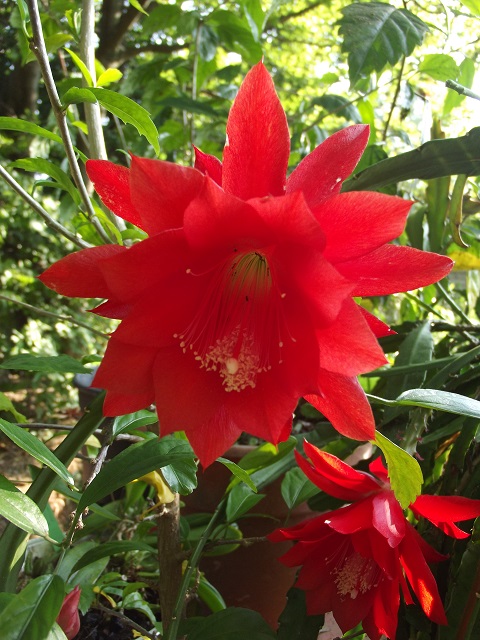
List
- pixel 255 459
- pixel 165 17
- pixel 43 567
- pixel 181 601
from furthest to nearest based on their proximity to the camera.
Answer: pixel 165 17 < pixel 43 567 < pixel 255 459 < pixel 181 601

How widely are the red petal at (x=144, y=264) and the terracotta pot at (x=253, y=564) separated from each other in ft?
1.64

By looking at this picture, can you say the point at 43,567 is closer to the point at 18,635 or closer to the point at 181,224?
the point at 18,635

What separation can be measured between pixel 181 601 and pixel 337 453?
268mm

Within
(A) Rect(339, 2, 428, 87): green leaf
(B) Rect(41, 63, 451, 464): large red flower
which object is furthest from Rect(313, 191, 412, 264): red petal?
(A) Rect(339, 2, 428, 87): green leaf

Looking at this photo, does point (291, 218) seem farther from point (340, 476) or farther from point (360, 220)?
point (340, 476)

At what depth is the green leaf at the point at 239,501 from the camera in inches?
22.6

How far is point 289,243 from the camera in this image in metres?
0.32

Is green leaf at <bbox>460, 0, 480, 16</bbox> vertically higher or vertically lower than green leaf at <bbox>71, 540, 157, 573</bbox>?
higher

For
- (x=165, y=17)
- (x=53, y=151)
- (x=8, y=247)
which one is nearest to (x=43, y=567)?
(x=165, y=17)

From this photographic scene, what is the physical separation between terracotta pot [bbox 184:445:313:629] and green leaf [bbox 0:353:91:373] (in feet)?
1.08

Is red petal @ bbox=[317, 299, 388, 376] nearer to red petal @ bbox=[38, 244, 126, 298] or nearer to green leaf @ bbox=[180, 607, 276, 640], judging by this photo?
red petal @ bbox=[38, 244, 126, 298]

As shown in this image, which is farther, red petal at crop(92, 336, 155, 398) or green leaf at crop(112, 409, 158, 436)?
green leaf at crop(112, 409, 158, 436)

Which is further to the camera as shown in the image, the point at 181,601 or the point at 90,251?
the point at 181,601

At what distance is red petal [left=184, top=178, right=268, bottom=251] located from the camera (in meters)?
0.31
